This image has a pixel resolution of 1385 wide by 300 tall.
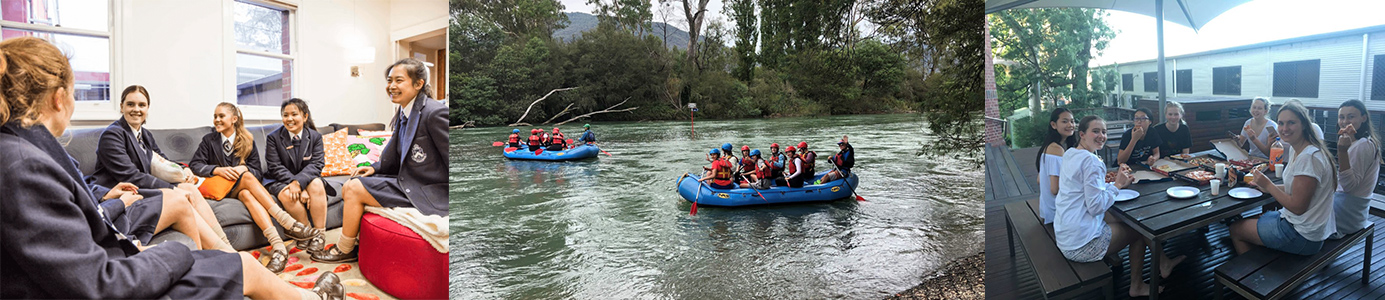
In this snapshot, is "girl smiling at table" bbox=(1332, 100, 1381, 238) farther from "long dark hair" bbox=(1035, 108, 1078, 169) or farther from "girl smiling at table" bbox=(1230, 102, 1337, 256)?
"long dark hair" bbox=(1035, 108, 1078, 169)

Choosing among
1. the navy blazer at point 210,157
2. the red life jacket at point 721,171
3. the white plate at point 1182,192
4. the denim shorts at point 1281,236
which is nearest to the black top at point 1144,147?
the white plate at point 1182,192

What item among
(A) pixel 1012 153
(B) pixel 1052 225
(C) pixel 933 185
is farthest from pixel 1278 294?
(C) pixel 933 185

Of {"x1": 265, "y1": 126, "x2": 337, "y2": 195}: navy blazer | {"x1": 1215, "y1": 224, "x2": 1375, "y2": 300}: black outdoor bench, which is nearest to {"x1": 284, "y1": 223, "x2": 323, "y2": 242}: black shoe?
{"x1": 265, "y1": 126, "x2": 337, "y2": 195}: navy blazer

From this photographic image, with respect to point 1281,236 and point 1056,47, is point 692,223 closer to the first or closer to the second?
point 1056,47

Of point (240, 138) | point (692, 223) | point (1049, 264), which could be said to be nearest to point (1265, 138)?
point (1049, 264)

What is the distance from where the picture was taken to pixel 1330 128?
182cm

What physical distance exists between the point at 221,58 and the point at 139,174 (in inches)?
11.5

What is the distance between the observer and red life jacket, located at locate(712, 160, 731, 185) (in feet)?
11.5

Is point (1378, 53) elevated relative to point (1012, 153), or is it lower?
elevated

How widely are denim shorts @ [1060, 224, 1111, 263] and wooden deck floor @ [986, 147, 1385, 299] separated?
0.20 ft

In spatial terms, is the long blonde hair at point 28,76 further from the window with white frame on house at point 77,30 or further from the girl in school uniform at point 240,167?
the girl in school uniform at point 240,167

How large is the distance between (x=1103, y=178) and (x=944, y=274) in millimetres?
1283

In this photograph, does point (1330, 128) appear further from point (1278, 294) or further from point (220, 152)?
point (220, 152)

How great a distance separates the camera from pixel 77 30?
1212mm
